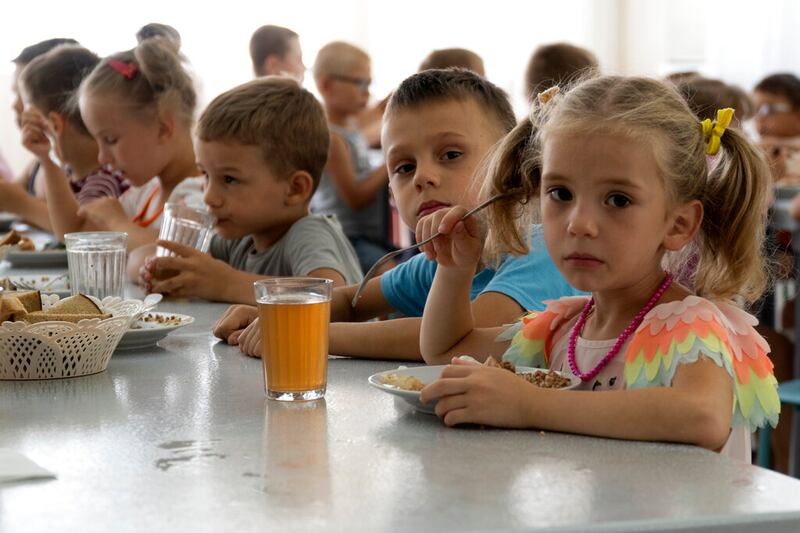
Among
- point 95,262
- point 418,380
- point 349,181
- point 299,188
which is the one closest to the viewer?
point 418,380

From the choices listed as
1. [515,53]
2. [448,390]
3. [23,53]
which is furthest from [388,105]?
[515,53]

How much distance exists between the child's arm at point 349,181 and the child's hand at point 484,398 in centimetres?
306

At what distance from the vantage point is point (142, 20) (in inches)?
217

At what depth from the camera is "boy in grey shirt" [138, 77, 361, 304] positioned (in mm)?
1976

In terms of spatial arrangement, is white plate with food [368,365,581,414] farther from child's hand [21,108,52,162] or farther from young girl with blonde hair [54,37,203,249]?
child's hand [21,108,52,162]

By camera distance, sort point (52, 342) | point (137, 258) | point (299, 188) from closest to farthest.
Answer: point (52, 342) < point (299, 188) < point (137, 258)

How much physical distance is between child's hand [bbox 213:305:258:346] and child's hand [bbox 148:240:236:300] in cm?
40

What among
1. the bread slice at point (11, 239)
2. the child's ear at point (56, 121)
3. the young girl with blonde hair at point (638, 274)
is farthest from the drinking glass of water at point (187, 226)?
the child's ear at point (56, 121)

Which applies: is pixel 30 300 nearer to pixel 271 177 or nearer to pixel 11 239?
pixel 271 177

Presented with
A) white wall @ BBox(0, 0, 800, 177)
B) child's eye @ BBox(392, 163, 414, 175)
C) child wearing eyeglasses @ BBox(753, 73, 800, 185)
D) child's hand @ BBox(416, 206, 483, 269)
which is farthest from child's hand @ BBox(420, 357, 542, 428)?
white wall @ BBox(0, 0, 800, 177)

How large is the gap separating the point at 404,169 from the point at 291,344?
22.5 inches

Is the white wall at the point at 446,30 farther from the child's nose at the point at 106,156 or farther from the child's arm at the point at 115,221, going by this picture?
the child's arm at the point at 115,221

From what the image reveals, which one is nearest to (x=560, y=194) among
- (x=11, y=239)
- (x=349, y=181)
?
(x=11, y=239)

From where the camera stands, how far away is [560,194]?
42.8 inches
